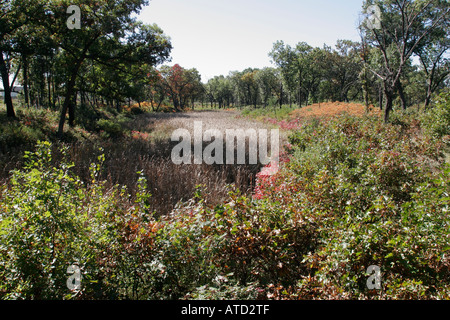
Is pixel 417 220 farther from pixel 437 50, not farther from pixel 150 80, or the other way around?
pixel 437 50

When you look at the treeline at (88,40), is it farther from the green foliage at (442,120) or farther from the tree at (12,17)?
the green foliage at (442,120)

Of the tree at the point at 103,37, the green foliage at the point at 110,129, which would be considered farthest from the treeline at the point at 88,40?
the green foliage at the point at 110,129

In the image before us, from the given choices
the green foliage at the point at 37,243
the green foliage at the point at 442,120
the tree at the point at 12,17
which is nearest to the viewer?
the green foliage at the point at 37,243

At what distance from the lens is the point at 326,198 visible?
388cm

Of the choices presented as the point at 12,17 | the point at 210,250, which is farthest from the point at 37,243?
the point at 12,17

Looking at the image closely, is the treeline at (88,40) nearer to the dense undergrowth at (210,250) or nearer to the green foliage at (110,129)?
the green foliage at (110,129)

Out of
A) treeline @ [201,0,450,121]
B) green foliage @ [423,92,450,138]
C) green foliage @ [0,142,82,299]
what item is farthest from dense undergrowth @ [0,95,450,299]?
treeline @ [201,0,450,121]

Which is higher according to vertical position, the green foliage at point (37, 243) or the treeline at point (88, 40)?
the treeline at point (88, 40)

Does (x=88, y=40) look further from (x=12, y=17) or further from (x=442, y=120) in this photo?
(x=442, y=120)

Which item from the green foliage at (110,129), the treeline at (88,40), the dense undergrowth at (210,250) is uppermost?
the treeline at (88,40)

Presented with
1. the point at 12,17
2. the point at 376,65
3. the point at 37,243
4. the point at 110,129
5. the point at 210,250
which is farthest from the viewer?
the point at 376,65

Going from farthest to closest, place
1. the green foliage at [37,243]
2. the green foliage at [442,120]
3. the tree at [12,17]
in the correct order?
the tree at [12,17], the green foliage at [442,120], the green foliage at [37,243]

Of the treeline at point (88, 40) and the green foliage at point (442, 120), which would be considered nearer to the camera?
the green foliage at point (442, 120)
